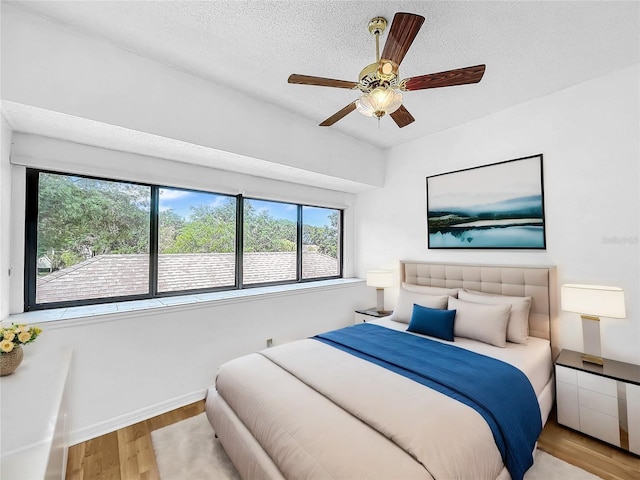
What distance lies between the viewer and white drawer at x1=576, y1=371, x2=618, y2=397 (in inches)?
79.6

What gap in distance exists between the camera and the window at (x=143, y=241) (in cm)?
236

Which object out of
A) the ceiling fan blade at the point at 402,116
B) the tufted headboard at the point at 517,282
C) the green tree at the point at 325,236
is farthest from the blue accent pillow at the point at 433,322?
the green tree at the point at 325,236

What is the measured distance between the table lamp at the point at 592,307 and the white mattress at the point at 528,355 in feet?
0.89

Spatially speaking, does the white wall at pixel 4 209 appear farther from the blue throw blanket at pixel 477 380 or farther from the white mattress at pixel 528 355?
the white mattress at pixel 528 355

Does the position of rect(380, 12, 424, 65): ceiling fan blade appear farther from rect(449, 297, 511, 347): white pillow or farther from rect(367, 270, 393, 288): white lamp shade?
rect(367, 270, 393, 288): white lamp shade

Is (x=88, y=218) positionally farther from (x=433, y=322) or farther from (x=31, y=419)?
(x=433, y=322)

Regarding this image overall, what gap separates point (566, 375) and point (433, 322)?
3.28 feet

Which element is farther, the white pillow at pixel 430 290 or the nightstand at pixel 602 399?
the white pillow at pixel 430 290

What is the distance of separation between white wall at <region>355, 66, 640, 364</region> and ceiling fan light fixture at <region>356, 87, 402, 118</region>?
186 centimetres

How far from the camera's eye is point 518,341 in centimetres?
246

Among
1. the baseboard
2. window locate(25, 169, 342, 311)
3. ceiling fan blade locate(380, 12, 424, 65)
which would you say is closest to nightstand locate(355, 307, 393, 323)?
window locate(25, 169, 342, 311)

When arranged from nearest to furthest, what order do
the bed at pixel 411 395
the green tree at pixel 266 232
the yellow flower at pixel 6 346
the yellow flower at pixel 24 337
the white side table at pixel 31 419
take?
the white side table at pixel 31 419 → the bed at pixel 411 395 → the yellow flower at pixel 6 346 → the yellow flower at pixel 24 337 → the green tree at pixel 266 232

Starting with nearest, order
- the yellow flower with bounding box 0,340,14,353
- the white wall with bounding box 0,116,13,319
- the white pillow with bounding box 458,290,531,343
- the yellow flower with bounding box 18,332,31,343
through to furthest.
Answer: the yellow flower with bounding box 0,340,14,353 < the yellow flower with bounding box 18,332,31,343 < the white wall with bounding box 0,116,13,319 < the white pillow with bounding box 458,290,531,343

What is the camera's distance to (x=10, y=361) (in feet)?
5.10
